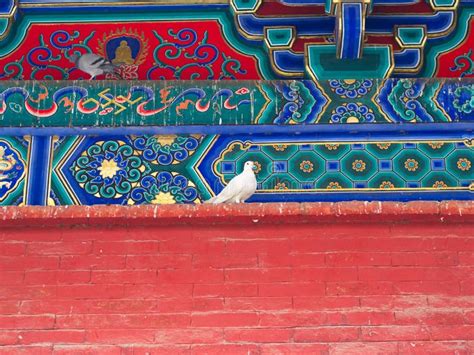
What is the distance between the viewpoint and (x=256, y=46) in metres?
4.88

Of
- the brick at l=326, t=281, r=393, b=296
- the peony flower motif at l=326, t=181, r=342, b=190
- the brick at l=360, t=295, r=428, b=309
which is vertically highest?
the peony flower motif at l=326, t=181, r=342, b=190

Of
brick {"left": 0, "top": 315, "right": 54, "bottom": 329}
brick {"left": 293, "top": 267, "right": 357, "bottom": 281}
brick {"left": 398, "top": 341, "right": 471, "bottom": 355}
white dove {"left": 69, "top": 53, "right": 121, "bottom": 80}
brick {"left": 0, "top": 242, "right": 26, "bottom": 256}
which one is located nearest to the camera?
brick {"left": 398, "top": 341, "right": 471, "bottom": 355}

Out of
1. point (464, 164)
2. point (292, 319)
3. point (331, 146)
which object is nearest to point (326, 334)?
point (292, 319)

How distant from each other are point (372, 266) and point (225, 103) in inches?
48.0

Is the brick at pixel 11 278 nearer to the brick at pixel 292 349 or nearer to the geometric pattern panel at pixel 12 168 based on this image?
the geometric pattern panel at pixel 12 168

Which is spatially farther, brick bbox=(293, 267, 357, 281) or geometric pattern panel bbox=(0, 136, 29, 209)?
geometric pattern panel bbox=(0, 136, 29, 209)

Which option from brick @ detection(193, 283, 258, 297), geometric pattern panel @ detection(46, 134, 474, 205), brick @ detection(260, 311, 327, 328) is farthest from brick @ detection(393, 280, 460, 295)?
geometric pattern panel @ detection(46, 134, 474, 205)

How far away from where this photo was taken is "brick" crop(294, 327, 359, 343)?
367 cm

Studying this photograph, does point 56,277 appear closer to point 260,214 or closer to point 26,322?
point 26,322

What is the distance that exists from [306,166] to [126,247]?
3.30 ft

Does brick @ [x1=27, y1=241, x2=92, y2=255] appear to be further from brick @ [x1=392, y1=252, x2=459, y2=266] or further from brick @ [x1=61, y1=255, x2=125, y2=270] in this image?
brick @ [x1=392, y1=252, x2=459, y2=266]

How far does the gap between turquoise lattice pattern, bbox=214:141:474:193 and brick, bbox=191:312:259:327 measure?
33.4 inches

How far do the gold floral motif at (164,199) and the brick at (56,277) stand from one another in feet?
2.10

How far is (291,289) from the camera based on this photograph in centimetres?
380
